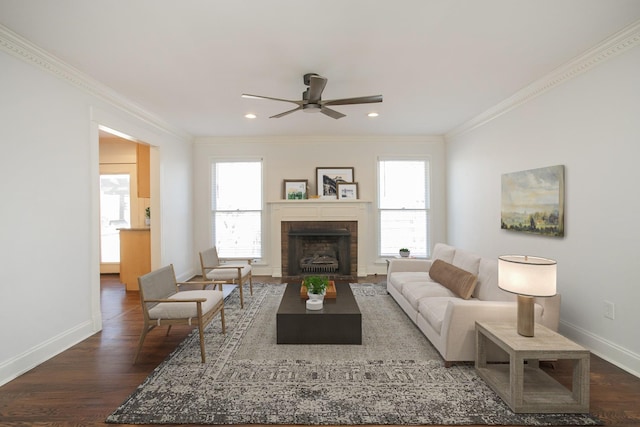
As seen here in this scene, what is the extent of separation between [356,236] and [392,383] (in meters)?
3.88

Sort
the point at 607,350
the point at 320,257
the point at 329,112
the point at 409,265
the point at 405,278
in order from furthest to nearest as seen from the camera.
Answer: the point at 320,257 → the point at 409,265 → the point at 405,278 → the point at 329,112 → the point at 607,350

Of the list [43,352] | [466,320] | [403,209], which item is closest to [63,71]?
[43,352]

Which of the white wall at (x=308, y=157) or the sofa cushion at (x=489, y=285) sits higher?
the white wall at (x=308, y=157)

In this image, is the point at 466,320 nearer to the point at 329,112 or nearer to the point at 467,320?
the point at 467,320

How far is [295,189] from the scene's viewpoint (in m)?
6.31

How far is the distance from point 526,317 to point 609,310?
119 cm

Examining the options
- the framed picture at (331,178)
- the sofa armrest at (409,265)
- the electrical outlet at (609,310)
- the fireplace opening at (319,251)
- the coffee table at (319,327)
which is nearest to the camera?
the electrical outlet at (609,310)

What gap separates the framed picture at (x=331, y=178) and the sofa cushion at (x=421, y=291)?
283 cm

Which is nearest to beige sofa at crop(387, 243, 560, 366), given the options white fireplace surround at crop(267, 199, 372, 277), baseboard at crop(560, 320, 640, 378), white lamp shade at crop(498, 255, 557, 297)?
white lamp shade at crop(498, 255, 557, 297)

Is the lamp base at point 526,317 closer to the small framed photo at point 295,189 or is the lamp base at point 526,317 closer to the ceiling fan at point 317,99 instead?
the ceiling fan at point 317,99

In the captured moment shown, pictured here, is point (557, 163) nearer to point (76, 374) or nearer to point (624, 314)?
point (624, 314)

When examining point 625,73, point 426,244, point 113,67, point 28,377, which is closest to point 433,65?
point 625,73

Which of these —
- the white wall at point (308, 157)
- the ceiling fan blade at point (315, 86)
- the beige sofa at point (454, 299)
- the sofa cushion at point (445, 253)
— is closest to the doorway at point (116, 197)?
the white wall at point (308, 157)

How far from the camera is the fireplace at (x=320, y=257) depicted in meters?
6.20
